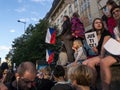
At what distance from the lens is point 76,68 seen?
4.04 meters

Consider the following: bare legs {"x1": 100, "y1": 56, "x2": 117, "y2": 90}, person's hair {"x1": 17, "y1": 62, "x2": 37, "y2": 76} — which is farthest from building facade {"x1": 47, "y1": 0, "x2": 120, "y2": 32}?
person's hair {"x1": 17, "y1": 62, "x2": 37, "y2": 76}

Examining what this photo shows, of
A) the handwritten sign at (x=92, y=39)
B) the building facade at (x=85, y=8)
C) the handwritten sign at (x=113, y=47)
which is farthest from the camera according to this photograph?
the building facade at (x=85, y=8)

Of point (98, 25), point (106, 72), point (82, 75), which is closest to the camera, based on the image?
point (82, 75)

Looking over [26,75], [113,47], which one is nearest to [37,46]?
[113,47]

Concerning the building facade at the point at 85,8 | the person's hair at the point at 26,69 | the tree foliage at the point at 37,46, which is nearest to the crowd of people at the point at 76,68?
the person's hair at the point at 26,69

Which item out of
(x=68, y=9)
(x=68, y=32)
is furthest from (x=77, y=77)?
(x=68, y=9)

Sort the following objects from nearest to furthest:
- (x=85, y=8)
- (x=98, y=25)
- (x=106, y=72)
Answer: (x=106, y=72) < (x=98, y=25) < (x=85, y=8)

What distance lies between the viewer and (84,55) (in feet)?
27.4

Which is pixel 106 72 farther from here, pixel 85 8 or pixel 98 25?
pixel 85 8

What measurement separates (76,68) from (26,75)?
24.5 inches

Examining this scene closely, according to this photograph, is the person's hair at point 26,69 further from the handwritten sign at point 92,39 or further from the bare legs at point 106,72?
the handwritten sign at point 92,39

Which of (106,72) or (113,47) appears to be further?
(113,47)

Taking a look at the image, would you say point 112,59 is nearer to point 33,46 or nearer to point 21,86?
point 21,86

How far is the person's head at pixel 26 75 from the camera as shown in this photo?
3.80 meters
